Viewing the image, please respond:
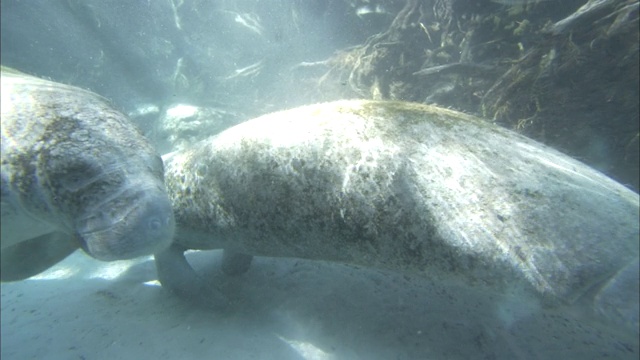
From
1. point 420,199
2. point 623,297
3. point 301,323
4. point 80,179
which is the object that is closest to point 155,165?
point 80,179

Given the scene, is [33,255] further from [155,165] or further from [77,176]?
[155,165]

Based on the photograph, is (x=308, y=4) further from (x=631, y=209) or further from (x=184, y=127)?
(x=631, y=209)

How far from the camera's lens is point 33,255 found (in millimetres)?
3670

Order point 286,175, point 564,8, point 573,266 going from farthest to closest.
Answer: point 564,8 → point 286,175 → point 573,266

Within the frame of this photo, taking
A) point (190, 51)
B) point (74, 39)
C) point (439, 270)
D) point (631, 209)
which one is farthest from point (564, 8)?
point (74, 39)

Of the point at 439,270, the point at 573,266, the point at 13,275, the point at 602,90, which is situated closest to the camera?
the point at 573,266

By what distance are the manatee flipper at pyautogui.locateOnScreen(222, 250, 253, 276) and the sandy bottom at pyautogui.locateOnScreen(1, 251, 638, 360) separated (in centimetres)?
11

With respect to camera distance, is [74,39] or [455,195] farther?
[74,39]

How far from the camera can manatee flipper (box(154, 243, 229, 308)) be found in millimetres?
3608

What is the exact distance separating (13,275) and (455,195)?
4.80 metres

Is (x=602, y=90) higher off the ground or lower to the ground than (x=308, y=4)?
lower

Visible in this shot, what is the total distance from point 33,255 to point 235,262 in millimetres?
2261

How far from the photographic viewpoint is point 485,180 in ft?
7.84

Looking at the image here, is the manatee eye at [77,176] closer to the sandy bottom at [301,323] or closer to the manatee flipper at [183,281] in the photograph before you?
the manatee flipper at [183,281]
